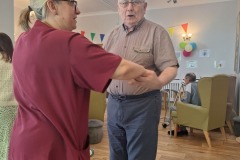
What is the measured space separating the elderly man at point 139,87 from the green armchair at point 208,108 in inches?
78.9

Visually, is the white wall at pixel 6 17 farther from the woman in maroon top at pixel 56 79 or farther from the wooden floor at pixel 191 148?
the woman in maroon top at pixel 56 79

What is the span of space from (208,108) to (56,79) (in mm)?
2800

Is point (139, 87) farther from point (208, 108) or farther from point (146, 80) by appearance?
point (208, 108)

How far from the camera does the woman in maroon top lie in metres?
0.74

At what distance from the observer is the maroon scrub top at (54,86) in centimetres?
73

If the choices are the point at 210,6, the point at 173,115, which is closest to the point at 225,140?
the point at 173,115

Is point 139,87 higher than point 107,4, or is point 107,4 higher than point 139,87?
point 107,4

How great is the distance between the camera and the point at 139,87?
1281mm

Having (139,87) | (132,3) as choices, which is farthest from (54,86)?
(132,3)

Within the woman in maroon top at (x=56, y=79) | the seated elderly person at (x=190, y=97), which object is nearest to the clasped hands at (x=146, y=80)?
the woman in maroon top at (x=56, y=79)

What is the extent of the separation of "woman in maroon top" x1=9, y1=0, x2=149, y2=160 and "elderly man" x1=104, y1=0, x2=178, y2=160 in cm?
47

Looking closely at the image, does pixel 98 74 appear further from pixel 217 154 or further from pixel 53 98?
pixel 217 154

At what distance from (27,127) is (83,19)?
7.05m

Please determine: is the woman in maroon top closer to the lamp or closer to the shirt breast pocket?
the shirt breast pocket
